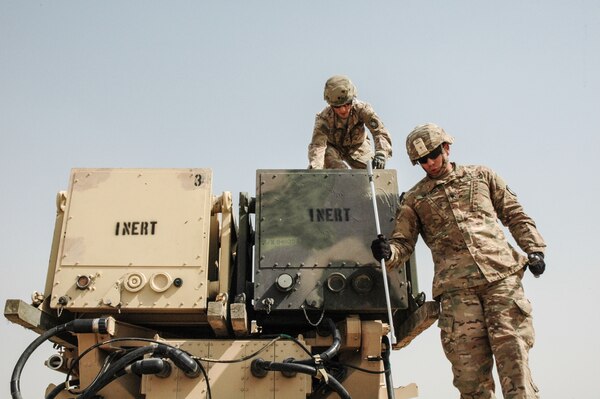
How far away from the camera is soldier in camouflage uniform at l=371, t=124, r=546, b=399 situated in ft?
14.1

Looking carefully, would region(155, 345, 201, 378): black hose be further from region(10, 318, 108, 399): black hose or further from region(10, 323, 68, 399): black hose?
region(10, 323, 68, 399): black hose

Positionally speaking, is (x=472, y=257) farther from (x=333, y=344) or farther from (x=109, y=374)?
(x=109, y=374)

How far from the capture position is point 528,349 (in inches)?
169

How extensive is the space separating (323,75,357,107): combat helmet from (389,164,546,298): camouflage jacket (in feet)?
5.27

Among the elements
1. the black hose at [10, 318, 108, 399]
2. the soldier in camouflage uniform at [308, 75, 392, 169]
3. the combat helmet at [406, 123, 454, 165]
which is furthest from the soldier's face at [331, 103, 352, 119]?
the black hose at [10, 318, 108, 399]

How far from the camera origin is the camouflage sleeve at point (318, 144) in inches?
254

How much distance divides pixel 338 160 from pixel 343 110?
560 millimetres

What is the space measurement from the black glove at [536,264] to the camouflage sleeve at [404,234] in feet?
2.93

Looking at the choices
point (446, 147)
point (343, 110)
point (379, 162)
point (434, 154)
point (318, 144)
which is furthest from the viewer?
point (318, 144)

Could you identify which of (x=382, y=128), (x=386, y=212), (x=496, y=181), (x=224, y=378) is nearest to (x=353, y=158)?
(x=382, y=128)


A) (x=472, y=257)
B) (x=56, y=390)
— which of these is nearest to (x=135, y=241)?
(x=56, y=390)

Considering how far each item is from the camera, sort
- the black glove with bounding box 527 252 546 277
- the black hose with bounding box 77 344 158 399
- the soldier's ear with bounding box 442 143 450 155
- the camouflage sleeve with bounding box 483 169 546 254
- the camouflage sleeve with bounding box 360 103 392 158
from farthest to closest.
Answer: the camouflage sleeve with bounding box 360 103 392 158 → the soldier's ear with bounding box 442 143 450 155 → the camouflage sleeve with bounding box 483 169 546 254 → the black glove with bounding box 527 252 546 277 → the black hose with bounding box 77 344 158 399

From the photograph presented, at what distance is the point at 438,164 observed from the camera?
A: 5027 millimetres

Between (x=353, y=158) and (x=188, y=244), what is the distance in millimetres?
2517
